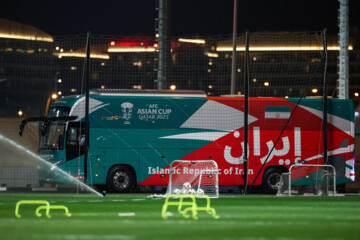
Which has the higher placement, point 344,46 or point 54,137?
point 344,46

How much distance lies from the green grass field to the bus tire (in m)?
12.3

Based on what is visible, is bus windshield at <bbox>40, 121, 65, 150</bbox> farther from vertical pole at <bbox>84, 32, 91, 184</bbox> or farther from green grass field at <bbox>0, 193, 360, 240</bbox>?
green grass field at <bbox>0, 193, 360, 240</bbox>

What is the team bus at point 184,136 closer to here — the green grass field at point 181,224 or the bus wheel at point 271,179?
the bus wheel at point 271,179

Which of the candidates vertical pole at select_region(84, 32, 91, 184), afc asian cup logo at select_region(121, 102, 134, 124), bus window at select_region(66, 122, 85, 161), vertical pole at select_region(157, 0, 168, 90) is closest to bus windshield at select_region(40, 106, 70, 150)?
bus window at select_region(66, 122, 85, 161)

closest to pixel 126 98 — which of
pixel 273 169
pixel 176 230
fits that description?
pixel 273 169

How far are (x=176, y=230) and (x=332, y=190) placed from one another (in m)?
19.0

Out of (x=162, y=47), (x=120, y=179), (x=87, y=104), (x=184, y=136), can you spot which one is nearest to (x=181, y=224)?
(x=87, y=104)

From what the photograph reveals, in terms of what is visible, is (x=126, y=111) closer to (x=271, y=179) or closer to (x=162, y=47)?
(x=162, y=47)

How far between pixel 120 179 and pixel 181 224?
18419 millimetres

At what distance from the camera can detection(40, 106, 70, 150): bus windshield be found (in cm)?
3353

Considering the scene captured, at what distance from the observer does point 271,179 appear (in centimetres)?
3425

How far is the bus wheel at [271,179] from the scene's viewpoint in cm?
3406

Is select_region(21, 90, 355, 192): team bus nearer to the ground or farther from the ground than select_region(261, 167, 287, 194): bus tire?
farther from the ground

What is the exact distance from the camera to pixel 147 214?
59.9 ft
